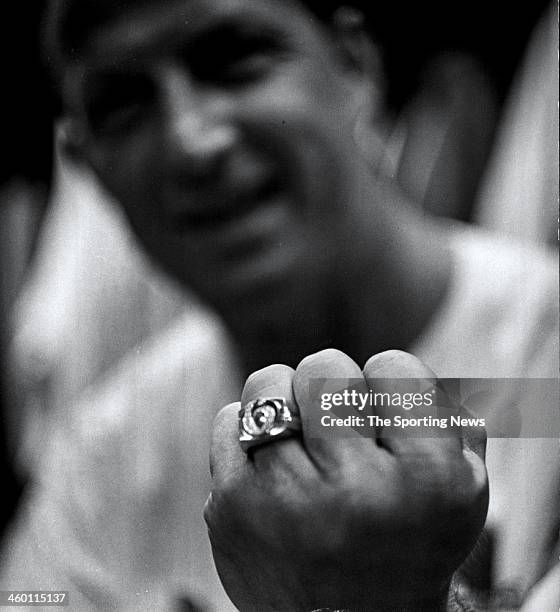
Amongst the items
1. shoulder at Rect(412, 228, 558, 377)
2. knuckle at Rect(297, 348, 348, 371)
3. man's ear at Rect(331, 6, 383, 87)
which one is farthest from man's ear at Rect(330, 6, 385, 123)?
knuckle at Rect(297, 348, 348, 371)

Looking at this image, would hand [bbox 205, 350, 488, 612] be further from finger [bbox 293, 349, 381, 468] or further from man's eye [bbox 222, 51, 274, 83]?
man's eye [bbox 222, 51, 274, 83]

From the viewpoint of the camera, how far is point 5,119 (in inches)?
25.6

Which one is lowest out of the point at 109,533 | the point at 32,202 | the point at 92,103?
the point at 109,533

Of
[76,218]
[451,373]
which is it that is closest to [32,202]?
[76,218]

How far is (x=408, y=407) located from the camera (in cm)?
37

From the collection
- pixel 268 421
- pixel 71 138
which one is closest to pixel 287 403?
pixel 268 421

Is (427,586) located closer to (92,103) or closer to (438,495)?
(438,495)

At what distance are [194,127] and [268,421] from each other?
30 centimetres

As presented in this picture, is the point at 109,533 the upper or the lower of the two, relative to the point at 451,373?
lower

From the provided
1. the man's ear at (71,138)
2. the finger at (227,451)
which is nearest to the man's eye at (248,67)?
the man's ear at (71,138)

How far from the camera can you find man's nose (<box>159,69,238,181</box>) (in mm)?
595

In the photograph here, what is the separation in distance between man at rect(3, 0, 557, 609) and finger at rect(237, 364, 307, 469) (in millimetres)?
192

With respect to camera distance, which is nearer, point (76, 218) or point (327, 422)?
point (327, 422)

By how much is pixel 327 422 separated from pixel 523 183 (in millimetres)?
305
